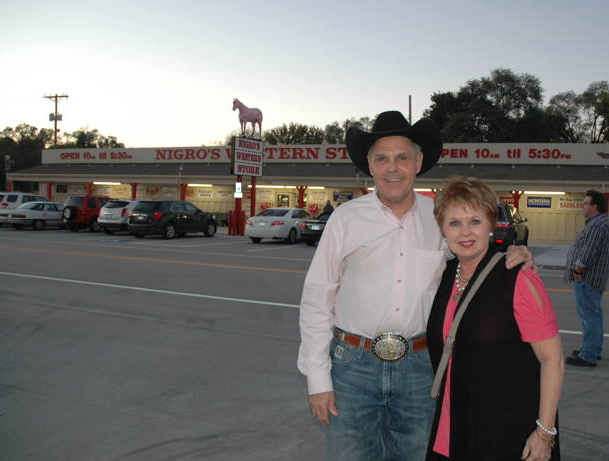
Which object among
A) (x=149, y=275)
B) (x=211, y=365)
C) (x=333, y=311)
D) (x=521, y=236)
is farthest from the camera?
(x=521, y=236)

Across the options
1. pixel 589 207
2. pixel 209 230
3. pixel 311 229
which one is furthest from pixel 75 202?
pixel 589 207

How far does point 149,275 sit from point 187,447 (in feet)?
31.0

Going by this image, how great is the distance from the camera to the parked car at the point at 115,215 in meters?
27.0

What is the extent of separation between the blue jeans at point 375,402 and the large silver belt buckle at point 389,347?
0.10 feet

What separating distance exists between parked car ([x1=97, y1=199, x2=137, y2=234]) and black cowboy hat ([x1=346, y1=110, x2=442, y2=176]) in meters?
24.8

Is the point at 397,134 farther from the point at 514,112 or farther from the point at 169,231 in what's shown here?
the point at 514,112

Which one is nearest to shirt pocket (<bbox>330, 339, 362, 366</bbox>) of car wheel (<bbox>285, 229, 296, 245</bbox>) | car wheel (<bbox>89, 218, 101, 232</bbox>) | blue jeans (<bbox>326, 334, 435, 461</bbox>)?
blue jeans (<bbox>326, 334, 435, 461</bbox>)

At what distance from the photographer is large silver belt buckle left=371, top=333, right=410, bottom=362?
274 centimetres

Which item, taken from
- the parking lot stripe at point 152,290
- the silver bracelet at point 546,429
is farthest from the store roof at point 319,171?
the silver bracelet at point 546,429

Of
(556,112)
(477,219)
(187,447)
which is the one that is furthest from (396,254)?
(556,112)

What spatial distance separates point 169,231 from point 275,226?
493cm

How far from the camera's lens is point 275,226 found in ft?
80.1

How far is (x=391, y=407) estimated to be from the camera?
282 cm

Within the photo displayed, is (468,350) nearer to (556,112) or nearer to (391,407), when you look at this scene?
(391,407)
